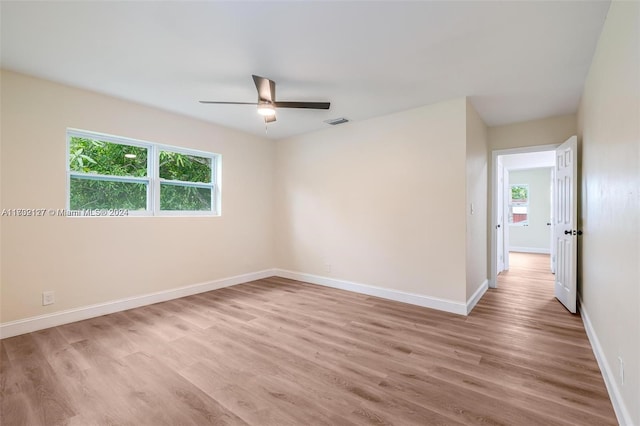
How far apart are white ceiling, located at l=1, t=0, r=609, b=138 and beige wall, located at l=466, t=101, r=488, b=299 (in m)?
0.46

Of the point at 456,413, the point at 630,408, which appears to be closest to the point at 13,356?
the point at 456,413

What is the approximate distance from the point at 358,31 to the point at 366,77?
779mm

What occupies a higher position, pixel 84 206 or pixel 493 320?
pixel 84 206

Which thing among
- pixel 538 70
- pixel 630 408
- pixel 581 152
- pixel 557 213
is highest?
pixel 538 70

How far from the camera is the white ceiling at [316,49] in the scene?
201 centimetres

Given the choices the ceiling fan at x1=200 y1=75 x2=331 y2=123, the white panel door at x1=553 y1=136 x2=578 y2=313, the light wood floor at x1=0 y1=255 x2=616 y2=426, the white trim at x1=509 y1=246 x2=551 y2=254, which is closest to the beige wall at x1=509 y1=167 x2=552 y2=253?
the white trim at x1=509 y1=246 x2=551 y2=254

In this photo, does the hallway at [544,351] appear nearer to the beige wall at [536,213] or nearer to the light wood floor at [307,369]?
the light wood floor at [307,369]

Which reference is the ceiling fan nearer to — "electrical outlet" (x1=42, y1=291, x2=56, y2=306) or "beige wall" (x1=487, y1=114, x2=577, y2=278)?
"electrical outlet" (x1=42, y1=291, x2=56, y2=306)

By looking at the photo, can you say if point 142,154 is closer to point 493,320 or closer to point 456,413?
point 456,413

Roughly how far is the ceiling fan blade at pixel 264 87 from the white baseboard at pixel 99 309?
9.68 ft

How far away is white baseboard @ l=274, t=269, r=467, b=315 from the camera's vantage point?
11.7 ft

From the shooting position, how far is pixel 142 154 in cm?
395

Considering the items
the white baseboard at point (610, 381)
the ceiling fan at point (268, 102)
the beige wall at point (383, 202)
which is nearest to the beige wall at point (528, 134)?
the beige wall at point (383, 202)

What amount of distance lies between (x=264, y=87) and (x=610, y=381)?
348cm
